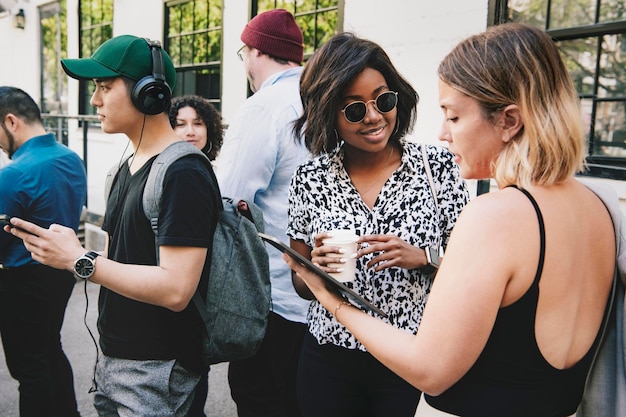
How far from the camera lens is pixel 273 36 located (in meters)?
3.06

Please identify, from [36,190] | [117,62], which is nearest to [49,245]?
[117,62]

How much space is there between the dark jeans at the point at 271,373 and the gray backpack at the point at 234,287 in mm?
438

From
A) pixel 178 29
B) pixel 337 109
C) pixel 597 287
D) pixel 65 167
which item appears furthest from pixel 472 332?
pixel 178 29

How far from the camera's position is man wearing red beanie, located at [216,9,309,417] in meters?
2.64

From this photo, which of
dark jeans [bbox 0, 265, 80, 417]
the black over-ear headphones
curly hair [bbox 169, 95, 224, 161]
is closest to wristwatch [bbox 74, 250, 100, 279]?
the black over-ear headphones

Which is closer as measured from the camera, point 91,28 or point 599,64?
point 599,64

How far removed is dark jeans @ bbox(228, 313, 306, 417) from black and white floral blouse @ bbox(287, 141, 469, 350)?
2.04 feet

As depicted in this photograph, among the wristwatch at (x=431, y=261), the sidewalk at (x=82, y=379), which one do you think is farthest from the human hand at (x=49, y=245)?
the sidewalk at (x=82, y=379)

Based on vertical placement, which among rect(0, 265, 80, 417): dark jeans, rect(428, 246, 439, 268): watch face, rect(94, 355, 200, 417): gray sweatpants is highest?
rect(428, 246, 439, 268): watch face

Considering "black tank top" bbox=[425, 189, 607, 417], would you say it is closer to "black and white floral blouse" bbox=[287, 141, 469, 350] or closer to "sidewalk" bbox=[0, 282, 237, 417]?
"black and white floral blouse" bbox=[287, 141, 469, 350]

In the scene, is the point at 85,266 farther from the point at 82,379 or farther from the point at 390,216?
the point at 82,379

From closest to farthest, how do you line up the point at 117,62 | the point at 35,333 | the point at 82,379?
1. the point at 117,62
2. the point at 35,333
3. the point at 82,379

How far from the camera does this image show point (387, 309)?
188 centimetres

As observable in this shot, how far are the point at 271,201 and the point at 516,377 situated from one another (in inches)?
67.0
